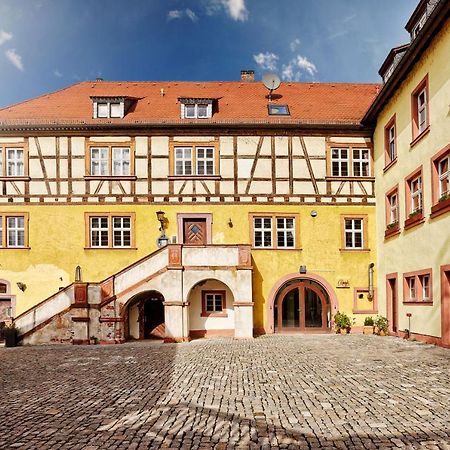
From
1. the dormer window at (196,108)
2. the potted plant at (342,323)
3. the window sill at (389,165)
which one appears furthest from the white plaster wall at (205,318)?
the window sill at (389,165)

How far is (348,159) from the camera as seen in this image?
21.0 meters

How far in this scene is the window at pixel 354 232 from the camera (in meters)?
20.8

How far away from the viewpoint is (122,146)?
21.0 meters

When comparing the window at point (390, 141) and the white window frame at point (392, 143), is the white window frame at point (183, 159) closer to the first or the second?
the window at point (390, 141)

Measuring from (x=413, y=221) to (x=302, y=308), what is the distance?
6157 mm

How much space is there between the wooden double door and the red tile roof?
6701mm

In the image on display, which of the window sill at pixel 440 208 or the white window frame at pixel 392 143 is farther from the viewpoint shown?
the white window frame at pixel 392 143

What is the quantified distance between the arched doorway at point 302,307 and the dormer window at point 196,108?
7724 millimetres

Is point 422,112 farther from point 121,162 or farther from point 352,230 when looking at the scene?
point 121,162

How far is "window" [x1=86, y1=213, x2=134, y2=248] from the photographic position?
67.5 ft

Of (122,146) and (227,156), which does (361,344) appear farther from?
(122,146)

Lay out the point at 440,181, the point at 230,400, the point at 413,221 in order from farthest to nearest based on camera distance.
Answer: the point at 413,221, the point at 440,181, the point at 230,400

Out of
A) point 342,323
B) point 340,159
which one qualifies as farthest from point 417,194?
point 342,323

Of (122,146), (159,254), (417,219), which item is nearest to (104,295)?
(159,254)
